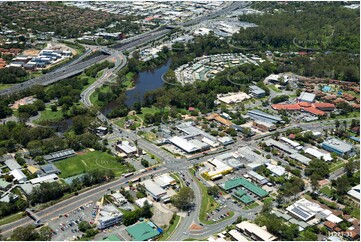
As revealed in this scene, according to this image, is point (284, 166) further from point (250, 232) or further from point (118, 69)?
point (118, 69)

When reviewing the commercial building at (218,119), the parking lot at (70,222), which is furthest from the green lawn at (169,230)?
the commercial building at (218,119)

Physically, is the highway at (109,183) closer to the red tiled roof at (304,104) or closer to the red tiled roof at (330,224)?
the red tiled roof at (330,224)

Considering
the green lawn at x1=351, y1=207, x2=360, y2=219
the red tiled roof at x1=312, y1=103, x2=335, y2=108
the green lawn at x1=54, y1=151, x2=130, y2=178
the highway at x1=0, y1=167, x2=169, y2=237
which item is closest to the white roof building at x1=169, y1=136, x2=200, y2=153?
the highway at x1=0, y1=167, x2=169, y2=237

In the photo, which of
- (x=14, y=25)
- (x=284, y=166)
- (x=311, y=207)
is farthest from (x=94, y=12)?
(x=311, y=207)

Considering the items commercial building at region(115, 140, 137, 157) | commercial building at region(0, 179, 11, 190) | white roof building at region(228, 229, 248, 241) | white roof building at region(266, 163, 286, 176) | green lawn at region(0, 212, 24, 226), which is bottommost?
green lawn at region(0, 212, 24, 226)

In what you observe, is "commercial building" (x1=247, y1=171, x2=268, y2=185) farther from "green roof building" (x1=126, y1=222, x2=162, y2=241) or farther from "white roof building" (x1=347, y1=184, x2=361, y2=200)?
"green roof building" (x1=126, y1=222, x2=162, y2=241)
